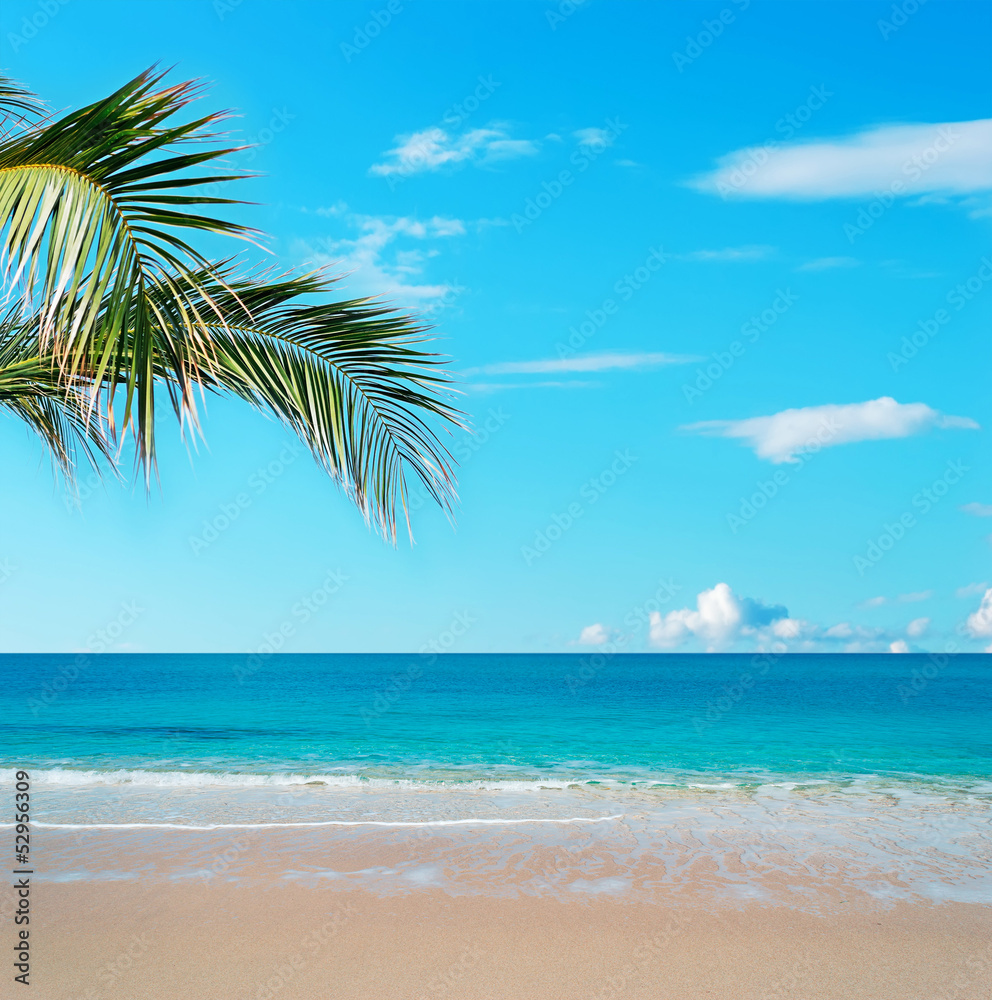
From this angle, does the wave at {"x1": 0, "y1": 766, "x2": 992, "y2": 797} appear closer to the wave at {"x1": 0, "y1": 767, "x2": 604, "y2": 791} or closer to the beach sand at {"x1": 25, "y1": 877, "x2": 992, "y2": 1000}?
the wave at {"x1": 0, "y1": 767, "x2": 604, "y2": 791}

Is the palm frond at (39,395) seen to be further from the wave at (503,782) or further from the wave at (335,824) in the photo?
the wave at (503,782)

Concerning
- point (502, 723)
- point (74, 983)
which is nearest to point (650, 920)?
point (74, 983)

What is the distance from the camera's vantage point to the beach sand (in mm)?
6305

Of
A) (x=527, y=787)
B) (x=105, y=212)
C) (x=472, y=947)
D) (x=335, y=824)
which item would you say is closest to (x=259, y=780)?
(x=527, y=787)

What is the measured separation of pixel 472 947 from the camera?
709 cm

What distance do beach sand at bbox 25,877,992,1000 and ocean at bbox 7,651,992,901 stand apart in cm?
83

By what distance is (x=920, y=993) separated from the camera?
633 centimetres

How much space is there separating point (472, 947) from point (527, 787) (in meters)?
9.47

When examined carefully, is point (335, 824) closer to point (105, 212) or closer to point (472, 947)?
point (472, 947)

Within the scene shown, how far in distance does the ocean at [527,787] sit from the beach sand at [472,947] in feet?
2.73

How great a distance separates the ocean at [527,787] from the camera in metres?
10.2

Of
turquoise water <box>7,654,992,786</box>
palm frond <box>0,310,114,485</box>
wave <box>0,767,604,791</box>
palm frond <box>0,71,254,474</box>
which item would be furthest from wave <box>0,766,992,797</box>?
palm frond <box>0,71,254,474</box>

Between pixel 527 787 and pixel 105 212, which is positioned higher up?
pixel 105 212

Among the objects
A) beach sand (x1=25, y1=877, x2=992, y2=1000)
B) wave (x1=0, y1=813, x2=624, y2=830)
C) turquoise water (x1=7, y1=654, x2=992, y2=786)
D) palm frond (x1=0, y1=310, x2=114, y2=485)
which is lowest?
turquoise water (x1=7, y1=654, x2=992, y2=786)
